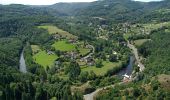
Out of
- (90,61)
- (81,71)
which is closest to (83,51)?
(90,61)

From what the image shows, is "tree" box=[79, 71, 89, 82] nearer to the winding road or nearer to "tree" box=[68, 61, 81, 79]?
"tree" box=[68, 61, 81, 79]

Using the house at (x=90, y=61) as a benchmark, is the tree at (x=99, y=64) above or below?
above

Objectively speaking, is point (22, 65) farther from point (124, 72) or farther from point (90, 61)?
point (124, 72)

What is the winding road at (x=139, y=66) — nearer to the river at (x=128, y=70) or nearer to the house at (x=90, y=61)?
the river at (x=128, y=70)

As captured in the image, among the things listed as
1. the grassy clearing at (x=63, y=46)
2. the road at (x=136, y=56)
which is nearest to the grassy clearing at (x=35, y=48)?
the grassy clearing at (x=63, y=46)

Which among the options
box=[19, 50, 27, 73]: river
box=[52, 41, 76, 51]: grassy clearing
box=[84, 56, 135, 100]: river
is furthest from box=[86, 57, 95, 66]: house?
box=[19, 50, 27, 73]: river

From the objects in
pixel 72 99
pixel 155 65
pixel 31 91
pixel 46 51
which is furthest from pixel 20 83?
pixel 46 51

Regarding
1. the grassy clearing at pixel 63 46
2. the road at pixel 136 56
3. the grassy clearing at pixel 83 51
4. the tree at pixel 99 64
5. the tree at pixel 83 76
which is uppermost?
the tree at pixel 83 76
